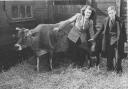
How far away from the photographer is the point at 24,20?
904cm

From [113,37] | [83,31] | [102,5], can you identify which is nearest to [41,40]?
[83,31]

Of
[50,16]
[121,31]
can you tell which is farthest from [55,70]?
[50,16]

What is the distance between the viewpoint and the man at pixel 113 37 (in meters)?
7.32

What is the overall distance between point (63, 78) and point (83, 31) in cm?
154

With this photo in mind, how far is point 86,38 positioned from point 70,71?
1.07 metres

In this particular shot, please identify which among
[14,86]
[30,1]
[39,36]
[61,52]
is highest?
[30,1]

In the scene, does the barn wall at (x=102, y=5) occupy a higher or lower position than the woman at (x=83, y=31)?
higher

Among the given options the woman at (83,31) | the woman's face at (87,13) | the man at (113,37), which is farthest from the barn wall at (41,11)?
the man at (113,37)

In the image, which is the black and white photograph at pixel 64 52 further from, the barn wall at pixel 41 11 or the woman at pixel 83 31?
the barn wall at pixel 41 11

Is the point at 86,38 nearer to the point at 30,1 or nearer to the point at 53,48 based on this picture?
the point at 53,48

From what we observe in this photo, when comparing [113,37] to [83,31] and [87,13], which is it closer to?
[83,31]

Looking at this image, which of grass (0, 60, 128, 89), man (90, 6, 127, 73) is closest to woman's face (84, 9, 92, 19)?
man (90, 6, 127, 73)

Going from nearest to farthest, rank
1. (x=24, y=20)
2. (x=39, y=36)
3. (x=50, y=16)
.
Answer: (x=39, y=36)
(x=24, y=20)
(x=50, y=16)

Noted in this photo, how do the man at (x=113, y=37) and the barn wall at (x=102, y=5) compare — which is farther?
the barn wall at (x=102, y=5)
